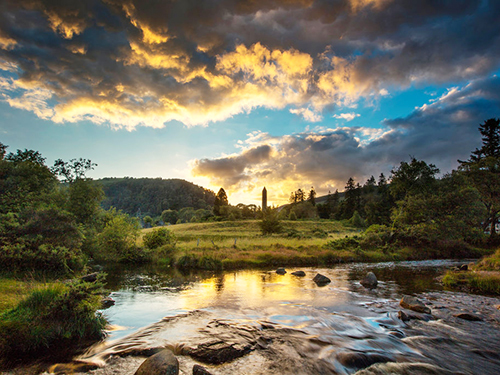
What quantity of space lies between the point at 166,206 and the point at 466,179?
15597 cm

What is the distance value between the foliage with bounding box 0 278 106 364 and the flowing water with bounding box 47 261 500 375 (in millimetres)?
Result: 835

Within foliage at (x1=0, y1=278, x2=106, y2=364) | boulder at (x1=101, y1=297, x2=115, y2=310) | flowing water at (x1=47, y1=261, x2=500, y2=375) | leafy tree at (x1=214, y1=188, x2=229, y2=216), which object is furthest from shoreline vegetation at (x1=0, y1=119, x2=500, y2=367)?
leafy tree at (x1=214, y1=188, x2=229, y2=216)

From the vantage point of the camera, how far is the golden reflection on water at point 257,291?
44.4 ft

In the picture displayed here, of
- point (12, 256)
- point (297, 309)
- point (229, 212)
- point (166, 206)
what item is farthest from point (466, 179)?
point (166, 206)

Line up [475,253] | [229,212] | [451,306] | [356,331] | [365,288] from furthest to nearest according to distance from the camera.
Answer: [229,212]
[475,253]
[365,288]
[451,306]
[356,331]

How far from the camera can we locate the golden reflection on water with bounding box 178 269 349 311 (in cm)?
1354

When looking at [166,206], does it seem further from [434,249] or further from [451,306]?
[451,306]

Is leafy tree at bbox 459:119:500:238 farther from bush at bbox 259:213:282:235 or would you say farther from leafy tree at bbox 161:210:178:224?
leafy tree at bbox 161:210:178:224

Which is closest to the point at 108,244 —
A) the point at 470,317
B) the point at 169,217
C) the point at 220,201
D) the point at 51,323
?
the point at 51,323

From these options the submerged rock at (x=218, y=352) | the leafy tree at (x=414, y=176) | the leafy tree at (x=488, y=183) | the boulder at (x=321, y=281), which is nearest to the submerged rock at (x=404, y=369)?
the submerged rock at (x=218, y=352)

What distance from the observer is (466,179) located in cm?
4162

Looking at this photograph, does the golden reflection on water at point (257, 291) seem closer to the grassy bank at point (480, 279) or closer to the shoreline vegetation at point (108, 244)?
the shoreline vegetation at point (108, 244)

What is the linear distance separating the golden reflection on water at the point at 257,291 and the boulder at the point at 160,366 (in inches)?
250

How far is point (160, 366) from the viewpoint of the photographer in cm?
586
